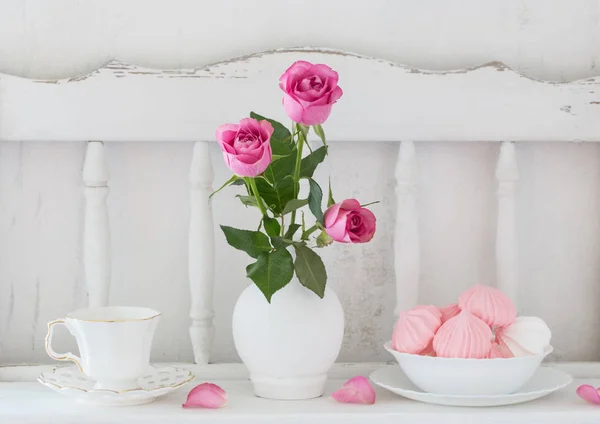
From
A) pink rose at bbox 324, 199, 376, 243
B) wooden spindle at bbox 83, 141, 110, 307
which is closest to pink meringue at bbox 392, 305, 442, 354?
pink rose at bbox 324, 199, 376, 243

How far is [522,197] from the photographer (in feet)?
3.38

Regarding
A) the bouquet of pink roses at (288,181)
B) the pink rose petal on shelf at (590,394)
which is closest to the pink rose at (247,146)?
the bouquet of pink roses at (288,181)

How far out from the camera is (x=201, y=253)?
0.98m

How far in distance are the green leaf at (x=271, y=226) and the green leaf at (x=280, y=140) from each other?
0.24ft

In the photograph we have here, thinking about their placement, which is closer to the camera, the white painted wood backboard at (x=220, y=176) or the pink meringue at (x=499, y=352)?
the pink meringue at (x=499, y=352)

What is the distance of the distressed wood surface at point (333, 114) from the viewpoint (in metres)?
0.96

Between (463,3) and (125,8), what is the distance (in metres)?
0.45

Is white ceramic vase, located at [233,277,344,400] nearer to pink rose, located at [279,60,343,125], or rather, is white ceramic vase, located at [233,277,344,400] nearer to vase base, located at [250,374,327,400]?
vase base, located at [250,374,327,400]

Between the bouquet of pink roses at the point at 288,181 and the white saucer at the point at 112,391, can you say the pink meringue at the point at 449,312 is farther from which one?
the white saucer at the point at 112,391

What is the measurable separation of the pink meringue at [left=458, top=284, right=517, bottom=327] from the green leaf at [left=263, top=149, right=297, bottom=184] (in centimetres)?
24

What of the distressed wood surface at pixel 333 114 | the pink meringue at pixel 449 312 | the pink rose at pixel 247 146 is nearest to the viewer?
the pink rose at pixel 247 146

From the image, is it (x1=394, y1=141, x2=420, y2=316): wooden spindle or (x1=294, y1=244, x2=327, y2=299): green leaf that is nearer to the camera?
(x1=294, y1=244, x2=327, y2=299): green leaf

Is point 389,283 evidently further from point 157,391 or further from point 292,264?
point 157,391

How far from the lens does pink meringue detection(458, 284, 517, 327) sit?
0.82 m
